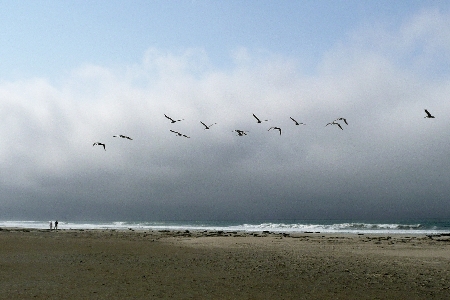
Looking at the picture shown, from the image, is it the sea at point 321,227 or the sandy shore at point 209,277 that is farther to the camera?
the sea at point 321,227

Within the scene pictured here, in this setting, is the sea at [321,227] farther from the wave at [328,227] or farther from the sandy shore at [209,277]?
the sandy shore at [209,277]

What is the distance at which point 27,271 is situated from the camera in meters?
13.4

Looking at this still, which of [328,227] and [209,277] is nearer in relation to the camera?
[209,277]

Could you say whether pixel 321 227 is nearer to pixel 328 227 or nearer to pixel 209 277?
pixel 328 227

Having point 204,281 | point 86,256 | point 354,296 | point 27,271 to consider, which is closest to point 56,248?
point 86,256

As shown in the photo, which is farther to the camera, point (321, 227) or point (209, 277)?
point (321, 227)

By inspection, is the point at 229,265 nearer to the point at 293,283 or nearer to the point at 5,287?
the point at 293,283

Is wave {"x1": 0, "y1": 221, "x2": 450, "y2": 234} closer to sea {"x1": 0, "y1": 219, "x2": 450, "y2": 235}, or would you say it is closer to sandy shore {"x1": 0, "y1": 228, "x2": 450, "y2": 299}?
sea {"x1": 0, "y1": 219, "x2": 450, "y2": 235}

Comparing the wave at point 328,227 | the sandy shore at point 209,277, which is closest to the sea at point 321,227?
the wave at point 328,227

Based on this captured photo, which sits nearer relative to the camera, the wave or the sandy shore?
the sandy shore

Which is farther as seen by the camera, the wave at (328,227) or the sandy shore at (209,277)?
the wave at (328,227)

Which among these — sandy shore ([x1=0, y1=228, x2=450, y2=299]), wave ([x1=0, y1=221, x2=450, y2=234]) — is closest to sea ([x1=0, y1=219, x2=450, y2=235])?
wave ([x1=0, y1=221, x2=450, y2=234])

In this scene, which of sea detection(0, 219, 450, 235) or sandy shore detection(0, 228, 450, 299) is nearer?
sandy shore detection(0, 228, 450, 299)

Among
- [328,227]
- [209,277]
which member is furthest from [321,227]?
[209,277]
